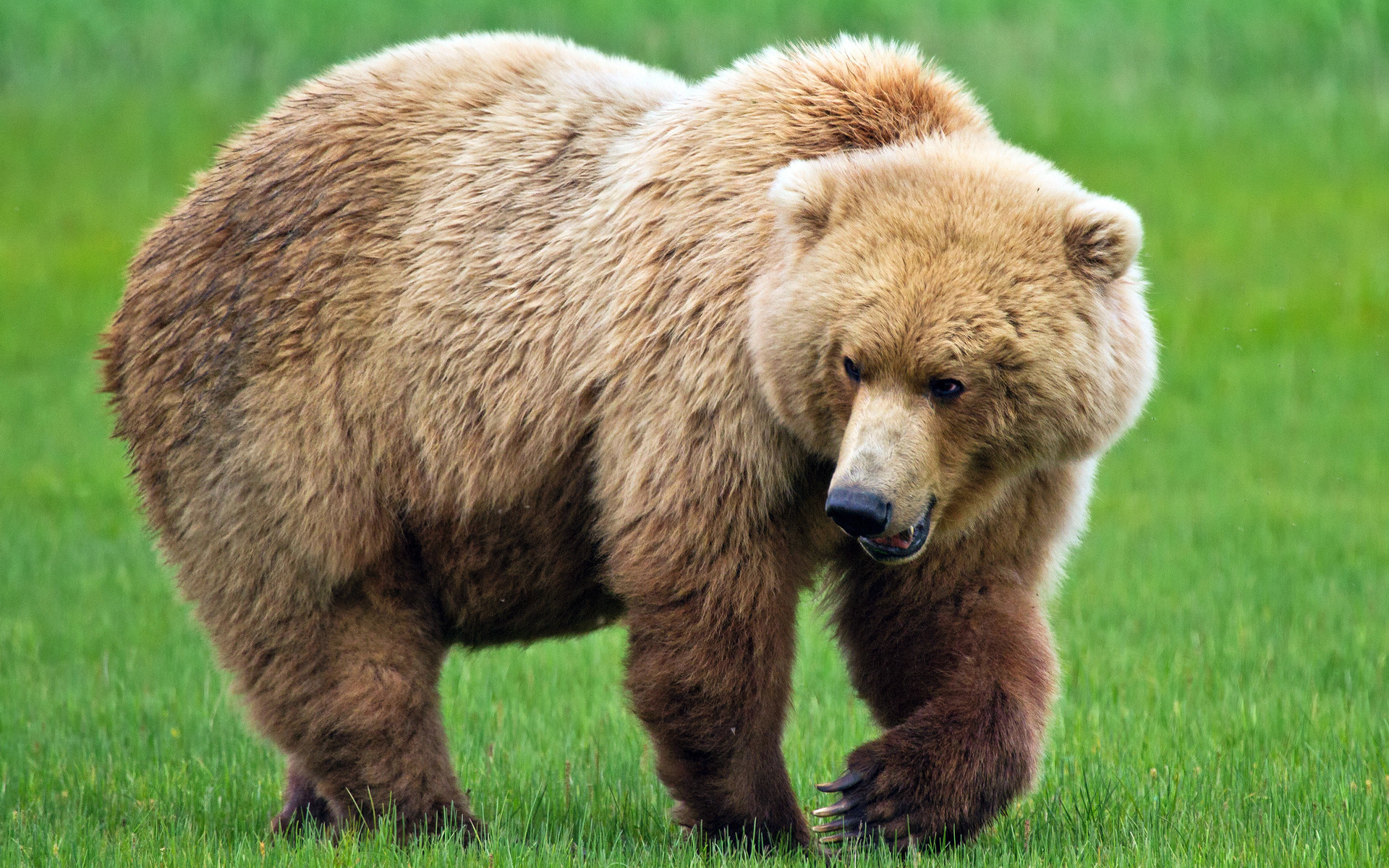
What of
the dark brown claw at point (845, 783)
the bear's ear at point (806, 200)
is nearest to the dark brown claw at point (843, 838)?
the dark brown claw at point (845, 783)

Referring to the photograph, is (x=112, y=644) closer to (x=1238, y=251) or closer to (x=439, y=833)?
(x=439, y=833)

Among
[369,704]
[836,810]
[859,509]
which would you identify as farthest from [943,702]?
[369,704]

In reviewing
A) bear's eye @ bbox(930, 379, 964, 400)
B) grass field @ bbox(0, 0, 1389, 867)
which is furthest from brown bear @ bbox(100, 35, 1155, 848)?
grass field @ bbox(0, 0, 1389, 867)

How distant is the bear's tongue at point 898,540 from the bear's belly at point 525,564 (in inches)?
40.1

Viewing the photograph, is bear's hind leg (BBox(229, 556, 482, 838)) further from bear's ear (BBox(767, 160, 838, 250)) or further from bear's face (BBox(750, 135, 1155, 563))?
bear's ear (BBox(767, 160, 838, 250))

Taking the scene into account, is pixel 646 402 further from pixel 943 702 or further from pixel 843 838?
pixel 843 838

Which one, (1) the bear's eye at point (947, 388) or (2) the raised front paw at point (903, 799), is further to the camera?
(2) the raised front paw at point (903, 799)

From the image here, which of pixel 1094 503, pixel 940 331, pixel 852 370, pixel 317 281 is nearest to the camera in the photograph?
pixel 940 331

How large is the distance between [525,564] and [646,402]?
0.73m

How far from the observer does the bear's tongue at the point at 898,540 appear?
416 cm

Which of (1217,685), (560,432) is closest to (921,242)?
(560,432)

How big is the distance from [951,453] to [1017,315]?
14.9 inches

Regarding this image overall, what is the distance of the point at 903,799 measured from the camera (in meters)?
4.38

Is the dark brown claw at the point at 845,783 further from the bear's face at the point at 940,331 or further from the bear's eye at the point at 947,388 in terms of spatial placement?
A: the bear's eye at the point at 947,388
